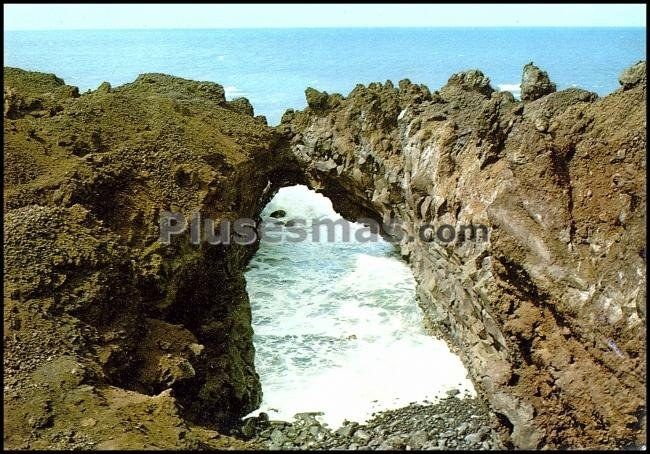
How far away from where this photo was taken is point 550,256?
11602 mm

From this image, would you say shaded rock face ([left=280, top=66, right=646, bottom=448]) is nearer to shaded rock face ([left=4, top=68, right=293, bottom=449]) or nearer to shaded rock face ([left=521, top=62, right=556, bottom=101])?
shaded rock face ([left=521, top=62, right=556, bottom=101])

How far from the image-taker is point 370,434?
13414 millimetres

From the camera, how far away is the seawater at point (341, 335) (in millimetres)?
15227

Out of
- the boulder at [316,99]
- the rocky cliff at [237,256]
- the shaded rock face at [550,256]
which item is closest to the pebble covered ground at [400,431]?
the rocky cliff at [237,256]

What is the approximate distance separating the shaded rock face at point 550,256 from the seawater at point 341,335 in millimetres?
1718

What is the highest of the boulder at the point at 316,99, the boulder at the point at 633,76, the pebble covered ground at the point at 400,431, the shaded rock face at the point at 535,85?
the boulder at the point at 316,99

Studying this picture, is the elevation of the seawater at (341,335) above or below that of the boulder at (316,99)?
below

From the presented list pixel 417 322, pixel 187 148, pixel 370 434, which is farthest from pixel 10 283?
pixel 417 322

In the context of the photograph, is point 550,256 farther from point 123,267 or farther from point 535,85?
point 123,267

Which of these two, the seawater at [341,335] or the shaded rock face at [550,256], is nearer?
the shaded rock face at [550,256]

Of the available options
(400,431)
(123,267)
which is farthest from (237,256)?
(400,431)

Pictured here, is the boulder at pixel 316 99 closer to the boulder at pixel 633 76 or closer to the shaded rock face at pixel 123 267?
the shaded rock face at pixel 123 267

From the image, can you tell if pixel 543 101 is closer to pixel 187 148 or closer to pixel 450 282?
pixel 450 282

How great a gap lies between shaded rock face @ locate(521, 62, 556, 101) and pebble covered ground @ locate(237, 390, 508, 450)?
796 centimetres
